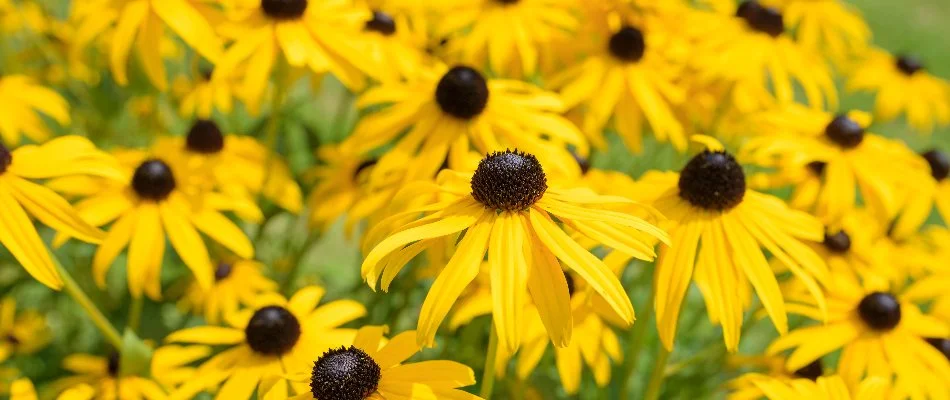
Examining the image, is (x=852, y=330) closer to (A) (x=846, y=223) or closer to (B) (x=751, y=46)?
(A) (x=846, y=223)

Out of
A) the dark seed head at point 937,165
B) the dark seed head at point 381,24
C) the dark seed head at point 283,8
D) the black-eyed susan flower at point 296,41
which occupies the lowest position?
the dark seed head at point 937,165

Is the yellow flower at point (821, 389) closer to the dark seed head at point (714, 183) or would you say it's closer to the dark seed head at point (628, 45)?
the dark seed head at point (714, 183)

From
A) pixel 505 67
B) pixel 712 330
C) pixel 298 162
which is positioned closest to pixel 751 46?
pixel 505 67

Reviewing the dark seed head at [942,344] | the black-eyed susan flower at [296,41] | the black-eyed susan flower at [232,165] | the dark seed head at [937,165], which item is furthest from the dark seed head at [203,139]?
the dark seed head at [937,165]

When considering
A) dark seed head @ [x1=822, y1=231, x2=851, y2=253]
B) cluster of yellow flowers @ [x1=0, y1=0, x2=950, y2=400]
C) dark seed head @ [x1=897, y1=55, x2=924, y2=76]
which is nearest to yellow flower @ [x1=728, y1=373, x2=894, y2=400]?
cluster of yellow flowers @ [x1=0, y1=0, x2=950, y2=400]

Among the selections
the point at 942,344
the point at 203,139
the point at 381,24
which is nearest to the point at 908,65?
the point at 942,344

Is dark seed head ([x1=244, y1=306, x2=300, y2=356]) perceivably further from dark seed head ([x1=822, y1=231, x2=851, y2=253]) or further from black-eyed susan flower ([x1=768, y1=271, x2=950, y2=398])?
dark seed head ([x1=822, y1=231, x2=851, y2=253])
